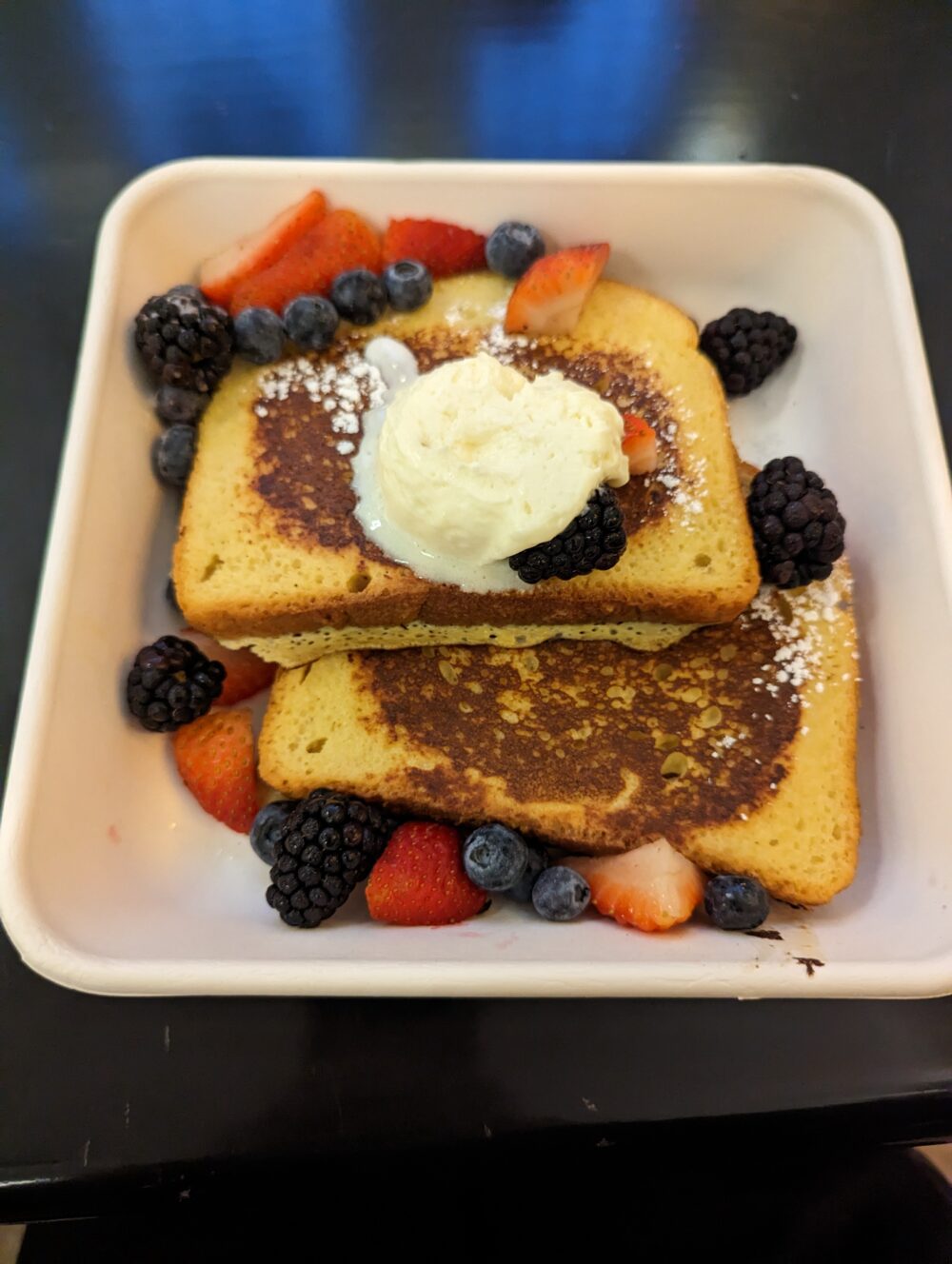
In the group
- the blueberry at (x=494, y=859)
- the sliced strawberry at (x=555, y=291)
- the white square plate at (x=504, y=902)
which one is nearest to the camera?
the white square plate at (x=504, y=902)

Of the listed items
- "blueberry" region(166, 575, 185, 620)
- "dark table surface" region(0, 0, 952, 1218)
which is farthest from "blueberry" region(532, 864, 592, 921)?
"blueberry" region(166, 575, 185, 620)

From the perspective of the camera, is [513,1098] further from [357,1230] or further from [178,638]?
[178,638]

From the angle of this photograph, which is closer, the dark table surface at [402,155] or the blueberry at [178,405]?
the dark table surface at [402,155]

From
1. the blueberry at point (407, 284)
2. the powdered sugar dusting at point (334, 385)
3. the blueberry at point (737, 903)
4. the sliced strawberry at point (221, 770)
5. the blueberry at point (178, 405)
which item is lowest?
the sliced strawberry at point (221, 770)

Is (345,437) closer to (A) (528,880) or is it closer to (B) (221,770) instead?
(B) (221,770)

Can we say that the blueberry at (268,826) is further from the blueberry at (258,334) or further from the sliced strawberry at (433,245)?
the sliced strawberry at (433,245)

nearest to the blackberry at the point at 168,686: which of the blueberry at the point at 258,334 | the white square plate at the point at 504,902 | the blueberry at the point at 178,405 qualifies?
the white square plate at the point at 504,902
